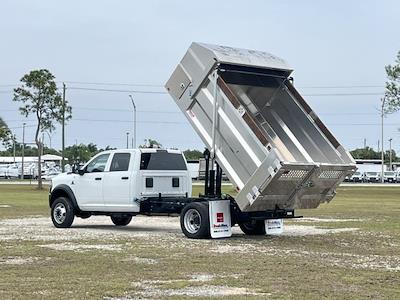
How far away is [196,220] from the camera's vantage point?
709 inches

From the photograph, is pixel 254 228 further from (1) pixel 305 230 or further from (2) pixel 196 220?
(1) pixel 305 230

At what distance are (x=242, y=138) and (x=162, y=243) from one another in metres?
2.75

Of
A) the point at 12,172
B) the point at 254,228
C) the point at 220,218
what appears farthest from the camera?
the point at 12,172

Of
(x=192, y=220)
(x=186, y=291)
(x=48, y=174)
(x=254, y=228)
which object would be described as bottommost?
(x=186, y=291)

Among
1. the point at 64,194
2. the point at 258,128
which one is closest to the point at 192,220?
Answer: the point at 258,128

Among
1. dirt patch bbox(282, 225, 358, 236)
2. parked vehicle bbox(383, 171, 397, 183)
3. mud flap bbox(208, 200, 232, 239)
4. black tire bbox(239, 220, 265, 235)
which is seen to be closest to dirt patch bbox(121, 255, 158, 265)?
mud flap bbox(208, 200, 232, 239)

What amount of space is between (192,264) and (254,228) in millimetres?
6622

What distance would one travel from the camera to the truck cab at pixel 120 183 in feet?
64.7

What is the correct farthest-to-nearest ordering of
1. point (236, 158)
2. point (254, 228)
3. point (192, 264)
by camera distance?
point (254, 228)
point (236, 158)
point (192, 264)

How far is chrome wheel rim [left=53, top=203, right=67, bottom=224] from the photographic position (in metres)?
20.9

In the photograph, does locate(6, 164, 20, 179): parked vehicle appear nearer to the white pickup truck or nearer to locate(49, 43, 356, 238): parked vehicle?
the white pickup truck

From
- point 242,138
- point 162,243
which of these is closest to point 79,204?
point 162,243

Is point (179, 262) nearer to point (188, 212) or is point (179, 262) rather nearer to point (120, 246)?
point (120, 246)

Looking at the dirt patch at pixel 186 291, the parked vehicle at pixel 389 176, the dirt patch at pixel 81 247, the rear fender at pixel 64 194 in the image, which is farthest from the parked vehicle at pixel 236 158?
the parked vehicle at pixel 389 176
